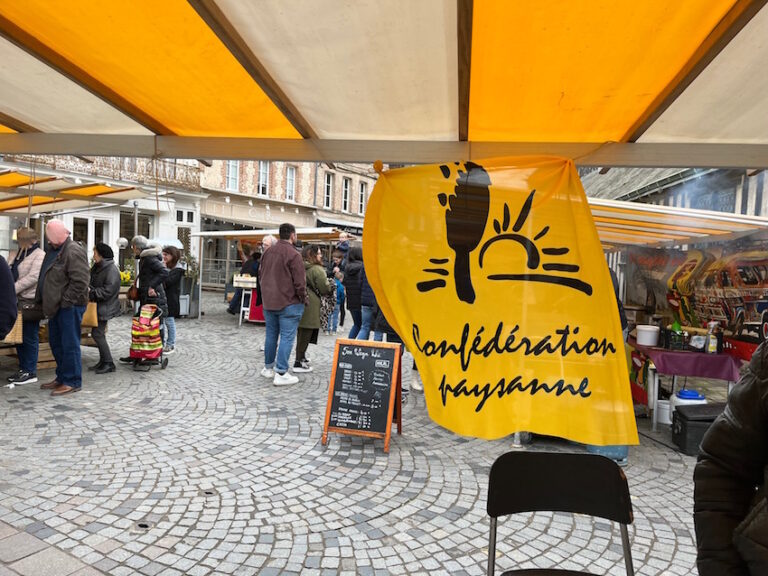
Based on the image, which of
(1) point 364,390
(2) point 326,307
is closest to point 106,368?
(1) point 364,390

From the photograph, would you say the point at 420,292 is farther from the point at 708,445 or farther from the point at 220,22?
the point at 220,22

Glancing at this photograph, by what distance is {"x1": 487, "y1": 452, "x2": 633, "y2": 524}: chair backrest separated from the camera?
213 cm

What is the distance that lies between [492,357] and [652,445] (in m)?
4.22

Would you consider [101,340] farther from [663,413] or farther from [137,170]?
[137,170]

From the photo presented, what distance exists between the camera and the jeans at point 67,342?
6000 mm

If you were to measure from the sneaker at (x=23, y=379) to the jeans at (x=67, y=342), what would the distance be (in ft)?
1.75

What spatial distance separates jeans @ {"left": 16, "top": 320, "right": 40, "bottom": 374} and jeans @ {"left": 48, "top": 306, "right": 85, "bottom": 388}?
0.45m

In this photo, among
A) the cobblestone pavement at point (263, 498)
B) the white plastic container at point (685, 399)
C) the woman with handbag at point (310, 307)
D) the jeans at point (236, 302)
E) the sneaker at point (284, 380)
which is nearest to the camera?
the cobblestone pavement at point (263, 498)

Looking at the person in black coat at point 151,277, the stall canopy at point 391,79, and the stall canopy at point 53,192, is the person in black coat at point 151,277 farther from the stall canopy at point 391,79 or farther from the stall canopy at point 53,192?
the stall canopy at point 391,79

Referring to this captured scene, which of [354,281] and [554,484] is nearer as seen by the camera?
[554,484]

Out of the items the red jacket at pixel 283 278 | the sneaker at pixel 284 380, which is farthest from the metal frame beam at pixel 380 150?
the sneaker at pixel 284 380

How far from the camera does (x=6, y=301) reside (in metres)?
4.71

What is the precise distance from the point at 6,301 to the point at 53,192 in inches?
249

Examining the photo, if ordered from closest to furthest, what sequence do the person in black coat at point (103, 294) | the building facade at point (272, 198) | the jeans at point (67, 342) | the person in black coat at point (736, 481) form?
1. the person in black coat at point (736, 481)
2. the jeans at point (67, 342)
3. the person in black coat at point (103, 294)
4. the building facade at point (272, 198)
